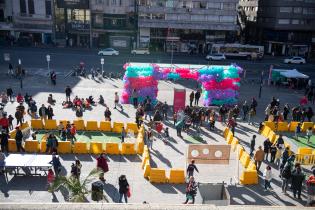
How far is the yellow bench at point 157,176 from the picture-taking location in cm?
1717

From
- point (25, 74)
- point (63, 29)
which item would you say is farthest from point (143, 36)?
point (25, 74)

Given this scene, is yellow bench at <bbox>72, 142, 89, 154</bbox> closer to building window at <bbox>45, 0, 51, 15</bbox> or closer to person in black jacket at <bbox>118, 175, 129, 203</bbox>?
person in black jacket at <bbox>118, 175, 129, 203</bbox>

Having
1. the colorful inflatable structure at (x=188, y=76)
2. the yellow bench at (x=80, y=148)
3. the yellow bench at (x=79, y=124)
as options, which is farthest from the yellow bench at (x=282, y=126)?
the yellow bench at (x=80, y=148)

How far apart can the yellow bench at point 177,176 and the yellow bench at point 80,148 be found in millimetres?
5343

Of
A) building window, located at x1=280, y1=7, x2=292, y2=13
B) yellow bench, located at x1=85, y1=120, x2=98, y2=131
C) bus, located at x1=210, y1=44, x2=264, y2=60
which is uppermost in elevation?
building window, located at x1=280, y1=7, x2=292, y2=13

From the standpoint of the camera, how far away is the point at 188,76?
30.3 m

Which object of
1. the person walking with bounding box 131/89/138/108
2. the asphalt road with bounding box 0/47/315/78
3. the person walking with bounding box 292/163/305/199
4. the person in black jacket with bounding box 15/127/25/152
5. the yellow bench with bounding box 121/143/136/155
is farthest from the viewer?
the asphalt road with bounding box 0/47/315/78

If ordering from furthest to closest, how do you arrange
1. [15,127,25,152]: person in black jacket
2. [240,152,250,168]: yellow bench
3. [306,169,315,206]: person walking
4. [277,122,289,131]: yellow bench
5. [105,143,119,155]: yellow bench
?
[277,122,289,131]: yellow bench → [105,143,119,155]: yellow bench → [15,127,25,152]: person in black jacket → [240,152,250,168]: yellow bench → [306,169,315,206]: person walking

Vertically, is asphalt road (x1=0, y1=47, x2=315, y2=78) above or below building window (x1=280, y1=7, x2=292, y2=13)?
below

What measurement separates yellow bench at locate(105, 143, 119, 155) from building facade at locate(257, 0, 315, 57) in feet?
169

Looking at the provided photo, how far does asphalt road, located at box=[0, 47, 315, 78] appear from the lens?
151ft

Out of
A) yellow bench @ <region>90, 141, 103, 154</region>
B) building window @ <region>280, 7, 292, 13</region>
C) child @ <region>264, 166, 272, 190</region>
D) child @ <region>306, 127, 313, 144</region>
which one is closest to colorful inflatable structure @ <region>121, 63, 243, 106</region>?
child @ <region>306, 127, 313, 144</region>

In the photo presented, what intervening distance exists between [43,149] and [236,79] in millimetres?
16879

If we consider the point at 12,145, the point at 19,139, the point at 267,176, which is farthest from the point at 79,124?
the point at 267,176
